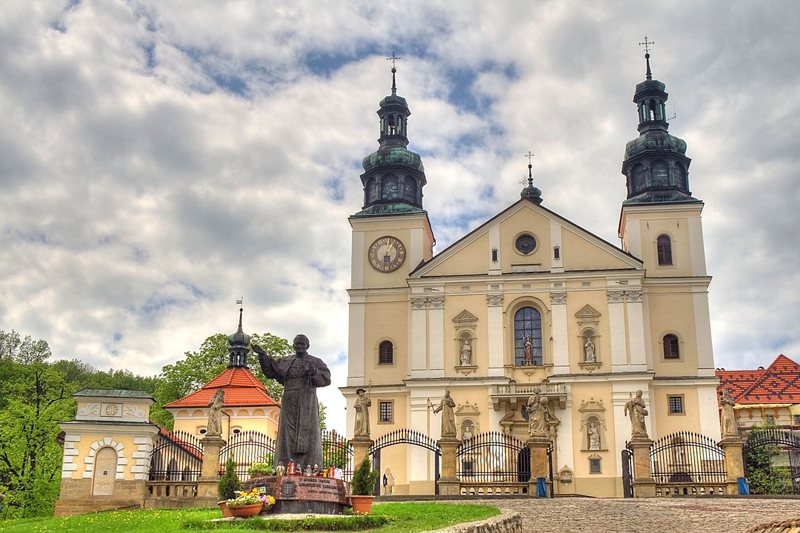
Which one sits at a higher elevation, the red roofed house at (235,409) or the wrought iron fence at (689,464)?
the red roofed house at (235,409)

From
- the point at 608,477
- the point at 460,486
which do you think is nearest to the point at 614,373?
the point at 608,477

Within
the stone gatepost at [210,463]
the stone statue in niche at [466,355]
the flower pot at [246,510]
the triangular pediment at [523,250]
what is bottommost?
the flower pot at [246,510]

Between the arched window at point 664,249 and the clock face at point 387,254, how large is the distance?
12292mm

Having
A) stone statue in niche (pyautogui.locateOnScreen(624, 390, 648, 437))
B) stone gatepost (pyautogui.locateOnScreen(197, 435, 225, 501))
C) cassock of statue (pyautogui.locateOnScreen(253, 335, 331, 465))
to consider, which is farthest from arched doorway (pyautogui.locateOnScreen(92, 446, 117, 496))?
stone statue in niche (pyautogui.locateOnScreen(624, 390, 648, 437))

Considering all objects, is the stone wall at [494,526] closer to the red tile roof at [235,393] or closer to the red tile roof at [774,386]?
the red tile roof at [235,393]

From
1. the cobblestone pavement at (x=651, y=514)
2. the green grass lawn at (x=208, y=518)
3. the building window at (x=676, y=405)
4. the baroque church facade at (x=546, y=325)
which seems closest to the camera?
the green grass lawn at (x=208, y=518)

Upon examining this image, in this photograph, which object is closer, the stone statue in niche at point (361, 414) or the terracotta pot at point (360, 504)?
the terracotta pot at point (360, 504)

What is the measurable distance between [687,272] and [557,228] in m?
6.48

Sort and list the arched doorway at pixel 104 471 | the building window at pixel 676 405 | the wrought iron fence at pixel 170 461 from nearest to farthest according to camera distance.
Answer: the arched doorway at pixel 104 471, the wrought iron fence at pixel 170 461, the building window at pixel 676 405

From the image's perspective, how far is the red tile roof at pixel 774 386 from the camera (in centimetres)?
4700

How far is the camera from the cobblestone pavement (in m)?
16.2

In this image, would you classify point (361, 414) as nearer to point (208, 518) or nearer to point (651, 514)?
point (651, 514)

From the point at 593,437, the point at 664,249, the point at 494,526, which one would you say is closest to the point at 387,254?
the point at 593,437

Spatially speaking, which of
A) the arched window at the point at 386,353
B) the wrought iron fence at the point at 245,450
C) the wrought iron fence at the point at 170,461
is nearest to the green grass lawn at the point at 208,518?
the wrought iron fence at the point at 170,461
